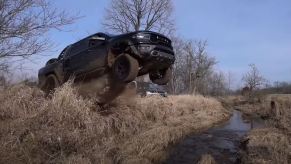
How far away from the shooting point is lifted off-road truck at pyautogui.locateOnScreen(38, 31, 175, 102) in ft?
31.6

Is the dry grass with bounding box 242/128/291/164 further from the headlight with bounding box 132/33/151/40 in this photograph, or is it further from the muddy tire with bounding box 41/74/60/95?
the muddy tire with bounding box 41/74/60/95

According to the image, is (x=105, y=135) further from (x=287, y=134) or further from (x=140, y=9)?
(x=140, y=9)

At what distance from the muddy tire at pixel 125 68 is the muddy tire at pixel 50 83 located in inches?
130

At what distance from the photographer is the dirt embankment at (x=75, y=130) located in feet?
27.0

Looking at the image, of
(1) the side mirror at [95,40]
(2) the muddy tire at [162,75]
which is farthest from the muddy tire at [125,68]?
(2) the muddy tire at [162,75]

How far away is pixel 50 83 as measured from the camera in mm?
12805

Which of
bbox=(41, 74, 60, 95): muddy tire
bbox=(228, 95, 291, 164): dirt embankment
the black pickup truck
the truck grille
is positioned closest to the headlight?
→ the black pickup truck

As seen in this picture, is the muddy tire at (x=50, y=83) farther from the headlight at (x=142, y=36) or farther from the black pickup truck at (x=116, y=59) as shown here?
the headlight at (x=142, y=36)

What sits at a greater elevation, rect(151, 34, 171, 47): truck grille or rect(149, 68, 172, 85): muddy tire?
rect(151, 34, 171, 47): truck grille

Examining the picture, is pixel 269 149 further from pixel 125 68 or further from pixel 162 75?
pixel 125 68

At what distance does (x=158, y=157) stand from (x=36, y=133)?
3.13m

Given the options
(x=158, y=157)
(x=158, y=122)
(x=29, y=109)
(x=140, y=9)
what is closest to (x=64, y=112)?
(x=29, y=109)

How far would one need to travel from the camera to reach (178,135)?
43.0ft

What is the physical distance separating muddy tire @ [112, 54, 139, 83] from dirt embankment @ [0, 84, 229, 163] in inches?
55.3
